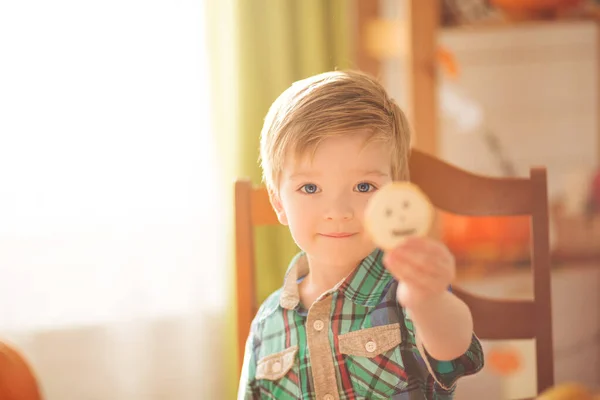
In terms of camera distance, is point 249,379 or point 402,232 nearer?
point 402,232

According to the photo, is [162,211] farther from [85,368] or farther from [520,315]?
[520,315]

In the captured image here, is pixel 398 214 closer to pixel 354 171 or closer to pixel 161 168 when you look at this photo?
pixel 354 171

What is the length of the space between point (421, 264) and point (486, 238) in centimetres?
130

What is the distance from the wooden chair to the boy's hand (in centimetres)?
40

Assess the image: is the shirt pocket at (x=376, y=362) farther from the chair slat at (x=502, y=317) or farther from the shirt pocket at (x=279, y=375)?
the chair slat at (x=502, y=317)

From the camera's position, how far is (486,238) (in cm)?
192

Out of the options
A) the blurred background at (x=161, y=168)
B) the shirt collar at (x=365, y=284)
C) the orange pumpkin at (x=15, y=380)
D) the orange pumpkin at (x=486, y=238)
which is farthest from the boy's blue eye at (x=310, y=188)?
the orange pumpkin at (x=486, y=238)

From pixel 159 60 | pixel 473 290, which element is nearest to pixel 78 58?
pixel 159 60

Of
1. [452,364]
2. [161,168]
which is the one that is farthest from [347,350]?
[161,168]

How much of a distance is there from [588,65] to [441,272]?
175 cm

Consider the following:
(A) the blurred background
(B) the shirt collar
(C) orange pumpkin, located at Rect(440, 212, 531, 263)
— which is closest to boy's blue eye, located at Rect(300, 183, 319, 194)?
(B) the shirt collar

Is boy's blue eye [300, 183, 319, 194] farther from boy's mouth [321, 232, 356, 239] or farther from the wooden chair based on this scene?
the wooden chair

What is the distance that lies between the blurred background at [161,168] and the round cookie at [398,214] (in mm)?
931

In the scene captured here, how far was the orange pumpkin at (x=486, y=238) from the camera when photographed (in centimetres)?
188
